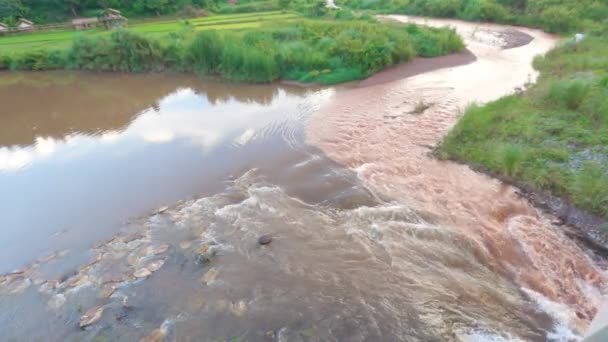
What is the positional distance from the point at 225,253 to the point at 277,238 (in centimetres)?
102

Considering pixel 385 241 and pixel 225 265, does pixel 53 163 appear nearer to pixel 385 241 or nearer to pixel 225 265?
pixel 225 265

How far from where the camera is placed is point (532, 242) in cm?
651

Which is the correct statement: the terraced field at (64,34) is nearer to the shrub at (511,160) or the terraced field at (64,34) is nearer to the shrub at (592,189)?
the shrub at (511,160)

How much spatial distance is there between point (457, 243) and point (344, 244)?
80.5 inches

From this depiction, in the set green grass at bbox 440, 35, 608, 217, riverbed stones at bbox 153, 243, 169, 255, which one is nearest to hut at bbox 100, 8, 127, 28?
riverbed stones at bbox 153, 243, 169, 255

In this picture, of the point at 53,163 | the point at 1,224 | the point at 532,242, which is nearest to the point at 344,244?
the point at 532,242

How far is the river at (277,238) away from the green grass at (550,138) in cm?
64

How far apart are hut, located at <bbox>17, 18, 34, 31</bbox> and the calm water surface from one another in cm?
2400

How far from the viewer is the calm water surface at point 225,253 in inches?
204

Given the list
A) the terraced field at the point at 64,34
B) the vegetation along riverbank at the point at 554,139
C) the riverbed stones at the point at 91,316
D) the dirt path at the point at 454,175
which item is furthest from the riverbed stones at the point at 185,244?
the terraced field at the point at 64,34

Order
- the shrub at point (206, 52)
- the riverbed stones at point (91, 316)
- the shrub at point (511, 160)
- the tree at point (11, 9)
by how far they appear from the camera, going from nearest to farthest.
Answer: the riverbed stones at point (91, 316) < the shrub at point (511, 160) < the shrub at point (206, 52) < the tree at point (11, 9)

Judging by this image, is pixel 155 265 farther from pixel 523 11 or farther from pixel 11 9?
pixel 11 9

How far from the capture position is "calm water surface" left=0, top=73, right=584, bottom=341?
518 centimetres

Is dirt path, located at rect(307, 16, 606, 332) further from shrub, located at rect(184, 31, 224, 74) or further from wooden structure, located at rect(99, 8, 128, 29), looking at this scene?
wooden structure, located at rect(99, 8, 128, 29)
